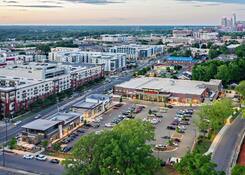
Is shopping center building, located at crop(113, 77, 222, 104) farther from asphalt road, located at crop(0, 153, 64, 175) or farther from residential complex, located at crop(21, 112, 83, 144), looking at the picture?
asphalt road, located at crop(0, 153, 64, 175)

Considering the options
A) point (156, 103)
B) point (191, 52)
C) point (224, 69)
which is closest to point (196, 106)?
point (156, 103)

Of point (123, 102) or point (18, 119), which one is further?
point (123, 102)

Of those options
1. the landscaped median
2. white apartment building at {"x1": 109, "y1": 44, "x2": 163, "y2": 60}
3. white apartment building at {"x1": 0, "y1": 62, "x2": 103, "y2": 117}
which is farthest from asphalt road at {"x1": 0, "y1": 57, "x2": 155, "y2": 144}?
white apartment building at {"x1": 109, "y1": 44, "x2": 163, "y2": 60}

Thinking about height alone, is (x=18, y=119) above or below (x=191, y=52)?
below

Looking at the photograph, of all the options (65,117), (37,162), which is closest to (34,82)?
(65,117)

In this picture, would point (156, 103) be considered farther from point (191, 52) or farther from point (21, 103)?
point (191, 52)

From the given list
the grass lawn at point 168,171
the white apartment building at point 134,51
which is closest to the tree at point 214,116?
the grass lawn at point 168,171

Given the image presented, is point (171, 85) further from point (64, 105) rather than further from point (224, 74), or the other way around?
point (64, 105)
